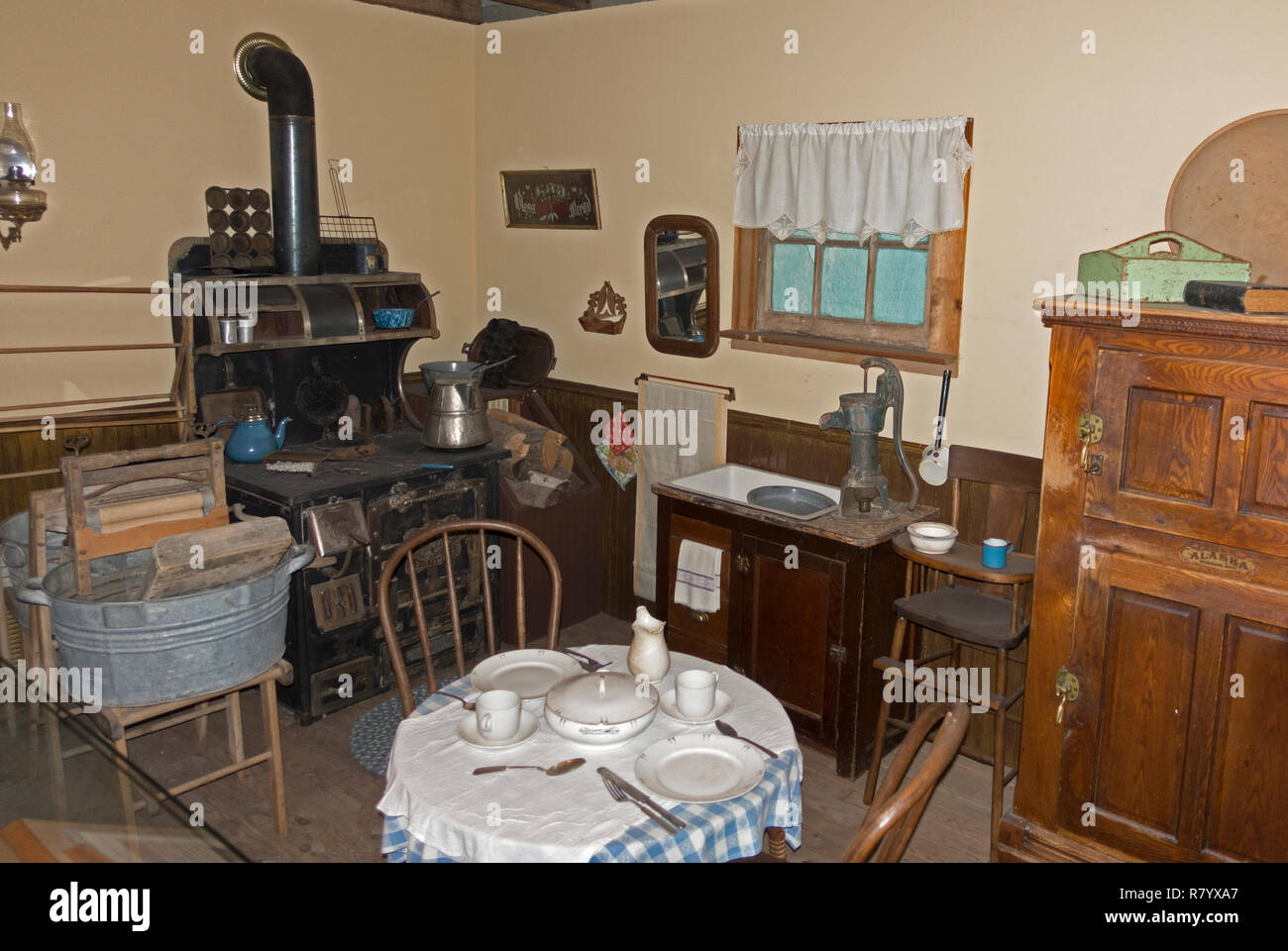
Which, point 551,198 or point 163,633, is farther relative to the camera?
point 551,198

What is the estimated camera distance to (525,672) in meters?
2.64

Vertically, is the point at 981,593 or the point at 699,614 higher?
the point at 981,593

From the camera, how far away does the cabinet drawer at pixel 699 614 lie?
411cm

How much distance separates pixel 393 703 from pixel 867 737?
1882mm

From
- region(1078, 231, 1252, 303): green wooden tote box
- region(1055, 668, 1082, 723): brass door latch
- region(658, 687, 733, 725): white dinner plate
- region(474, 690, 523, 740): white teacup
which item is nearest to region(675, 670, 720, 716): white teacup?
region(658, 687, 733, 725): white dinner plate

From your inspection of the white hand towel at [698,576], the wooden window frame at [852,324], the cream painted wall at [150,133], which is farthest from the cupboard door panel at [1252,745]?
the cream painted wall at [150,133]

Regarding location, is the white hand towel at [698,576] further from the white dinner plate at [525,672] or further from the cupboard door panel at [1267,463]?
the cupboard door panel at [1267,463]

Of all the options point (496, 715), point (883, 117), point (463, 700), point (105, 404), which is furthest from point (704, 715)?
point (105, 404)

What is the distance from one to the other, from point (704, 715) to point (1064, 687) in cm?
119

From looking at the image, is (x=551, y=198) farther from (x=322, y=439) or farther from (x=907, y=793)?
(x=907, y=793)

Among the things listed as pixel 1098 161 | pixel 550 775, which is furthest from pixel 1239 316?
pixel 550 775

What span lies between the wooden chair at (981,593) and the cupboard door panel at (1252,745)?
70 cm

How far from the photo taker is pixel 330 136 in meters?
4.93

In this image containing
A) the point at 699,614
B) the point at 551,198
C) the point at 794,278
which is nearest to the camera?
the point at 699,614
